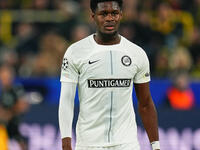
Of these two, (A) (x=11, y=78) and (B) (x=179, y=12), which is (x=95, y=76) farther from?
(B) (x=179, y=12)

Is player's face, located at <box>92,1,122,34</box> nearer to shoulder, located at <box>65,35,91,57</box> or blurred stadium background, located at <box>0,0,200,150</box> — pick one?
shoulder, located at <box>65,35,91,57</box>

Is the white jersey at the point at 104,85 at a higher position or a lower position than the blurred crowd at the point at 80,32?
lower

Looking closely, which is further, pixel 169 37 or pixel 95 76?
pixel 169 37

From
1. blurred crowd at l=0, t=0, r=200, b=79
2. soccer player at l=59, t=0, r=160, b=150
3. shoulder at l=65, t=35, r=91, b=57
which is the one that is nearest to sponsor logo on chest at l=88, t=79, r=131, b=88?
soccer player at l=59, t=0, r=160, b=150

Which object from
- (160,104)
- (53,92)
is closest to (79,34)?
(53,92)

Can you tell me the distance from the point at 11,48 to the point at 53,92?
2458 mm

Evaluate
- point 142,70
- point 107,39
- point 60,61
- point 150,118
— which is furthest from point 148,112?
point 60,61

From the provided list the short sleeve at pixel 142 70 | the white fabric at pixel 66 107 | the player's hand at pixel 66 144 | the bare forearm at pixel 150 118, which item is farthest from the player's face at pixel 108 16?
the player's hand at pixel 66 144

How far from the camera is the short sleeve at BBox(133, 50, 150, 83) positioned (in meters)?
5.62

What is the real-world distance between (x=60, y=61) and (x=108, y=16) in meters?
7.16

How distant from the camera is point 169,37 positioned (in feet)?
44.1

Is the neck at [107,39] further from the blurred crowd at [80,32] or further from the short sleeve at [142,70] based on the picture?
the blurred crowd at [80,32]


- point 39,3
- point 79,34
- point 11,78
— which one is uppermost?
point 39,3

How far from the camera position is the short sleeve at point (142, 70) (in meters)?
5.62
